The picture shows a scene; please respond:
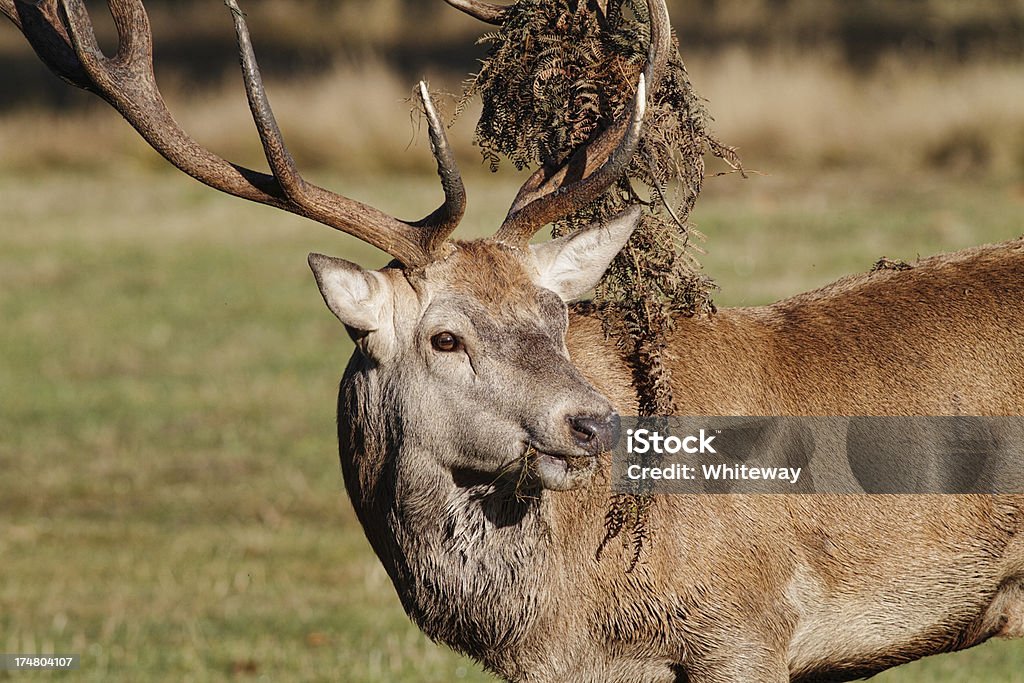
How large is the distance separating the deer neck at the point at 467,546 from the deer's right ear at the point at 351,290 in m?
0.24

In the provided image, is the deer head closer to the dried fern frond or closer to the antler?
the antler

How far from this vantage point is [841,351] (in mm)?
5027

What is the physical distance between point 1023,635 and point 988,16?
22946 millimetres

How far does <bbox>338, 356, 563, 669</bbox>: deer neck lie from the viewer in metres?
4.72

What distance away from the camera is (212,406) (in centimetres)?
1194

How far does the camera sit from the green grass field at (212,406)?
7293 mm

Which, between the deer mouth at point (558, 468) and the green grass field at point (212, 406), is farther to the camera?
the green grass field at point (212, 406)

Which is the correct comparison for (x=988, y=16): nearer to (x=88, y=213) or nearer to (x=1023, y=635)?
(x=88, y=213)

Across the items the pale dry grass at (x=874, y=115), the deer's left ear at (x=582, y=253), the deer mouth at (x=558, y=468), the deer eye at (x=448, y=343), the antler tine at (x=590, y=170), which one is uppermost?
the pale dry grass at (x=874, y=115)
